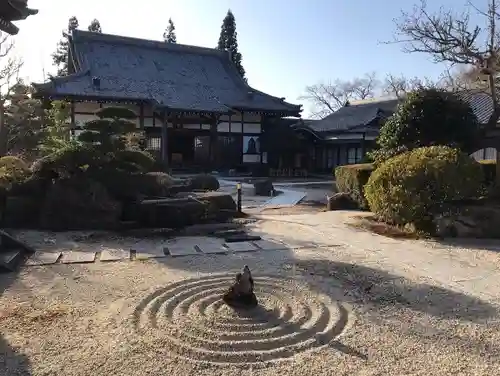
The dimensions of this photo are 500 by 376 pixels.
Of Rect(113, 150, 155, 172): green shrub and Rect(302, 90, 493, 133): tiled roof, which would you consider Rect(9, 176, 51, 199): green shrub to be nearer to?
Rect(113, 150, 155, 172): green shrub

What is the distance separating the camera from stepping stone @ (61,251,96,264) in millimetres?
5898

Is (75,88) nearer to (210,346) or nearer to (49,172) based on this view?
(49,172)

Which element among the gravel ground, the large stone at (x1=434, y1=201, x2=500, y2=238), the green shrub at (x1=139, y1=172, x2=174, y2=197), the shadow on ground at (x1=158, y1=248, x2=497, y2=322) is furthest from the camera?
the green shrub at (x1=139, y1=172, x2=174, y2=197)

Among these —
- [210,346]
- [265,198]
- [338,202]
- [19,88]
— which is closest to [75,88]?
[19,88]

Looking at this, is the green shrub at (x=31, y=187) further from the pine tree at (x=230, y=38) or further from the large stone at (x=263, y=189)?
the pine tree at (x=230, y=38)

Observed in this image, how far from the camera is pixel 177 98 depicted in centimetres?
2248

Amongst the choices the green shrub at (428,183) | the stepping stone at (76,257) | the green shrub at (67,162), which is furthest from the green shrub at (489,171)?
the green shrub at (67,162)

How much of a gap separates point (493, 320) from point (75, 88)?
65.3 feet

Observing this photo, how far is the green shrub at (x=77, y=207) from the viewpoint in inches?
329

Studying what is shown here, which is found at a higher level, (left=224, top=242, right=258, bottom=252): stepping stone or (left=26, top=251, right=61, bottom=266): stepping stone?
(left=224, top=242, right=258, bottom=252): stepping stone

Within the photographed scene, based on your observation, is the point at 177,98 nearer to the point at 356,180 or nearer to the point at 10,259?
the point at 356,180

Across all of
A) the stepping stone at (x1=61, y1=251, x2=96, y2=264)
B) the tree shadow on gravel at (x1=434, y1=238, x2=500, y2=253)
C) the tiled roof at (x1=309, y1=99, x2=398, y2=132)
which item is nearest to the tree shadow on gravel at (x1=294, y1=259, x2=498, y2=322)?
the tree shadow on gravel at (x1=434, y1=238, x2=500, y2=253)

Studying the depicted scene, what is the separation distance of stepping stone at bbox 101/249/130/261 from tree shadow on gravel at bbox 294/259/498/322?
2498 millimetres

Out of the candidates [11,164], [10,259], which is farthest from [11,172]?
[10,259]
